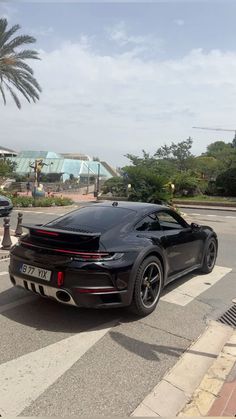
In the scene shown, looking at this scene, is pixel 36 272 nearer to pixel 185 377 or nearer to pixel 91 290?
pixel 91 290

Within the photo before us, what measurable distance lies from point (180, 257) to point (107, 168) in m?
95.2

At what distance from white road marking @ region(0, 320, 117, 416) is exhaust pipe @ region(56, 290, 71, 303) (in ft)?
1.28

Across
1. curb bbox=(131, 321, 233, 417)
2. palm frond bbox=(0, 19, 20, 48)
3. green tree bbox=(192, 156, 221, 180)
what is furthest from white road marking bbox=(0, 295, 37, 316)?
green tree bbox=(192, 156, 221, 180)

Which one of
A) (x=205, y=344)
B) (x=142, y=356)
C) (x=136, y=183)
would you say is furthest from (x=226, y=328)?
(x=136, y=183)

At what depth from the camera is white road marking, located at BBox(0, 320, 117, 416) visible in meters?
3.03

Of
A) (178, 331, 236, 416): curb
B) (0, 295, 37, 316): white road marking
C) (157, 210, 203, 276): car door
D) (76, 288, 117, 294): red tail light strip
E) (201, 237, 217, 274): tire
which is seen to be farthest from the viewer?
(201, 237, 217, 274): tire

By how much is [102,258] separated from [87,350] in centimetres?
97

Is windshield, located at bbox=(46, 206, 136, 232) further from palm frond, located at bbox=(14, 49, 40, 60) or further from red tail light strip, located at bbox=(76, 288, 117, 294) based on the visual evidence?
palm frond, located at bbox=(14, 49, 40, 60)

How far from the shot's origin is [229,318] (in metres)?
4.99

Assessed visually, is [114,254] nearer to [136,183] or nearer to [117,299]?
[117,299]

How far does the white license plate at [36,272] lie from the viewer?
4402 mm

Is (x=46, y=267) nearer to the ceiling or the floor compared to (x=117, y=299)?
nearer to the ceiling

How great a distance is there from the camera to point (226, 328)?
465cm

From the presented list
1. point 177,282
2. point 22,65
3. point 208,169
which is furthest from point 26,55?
point 208,169
